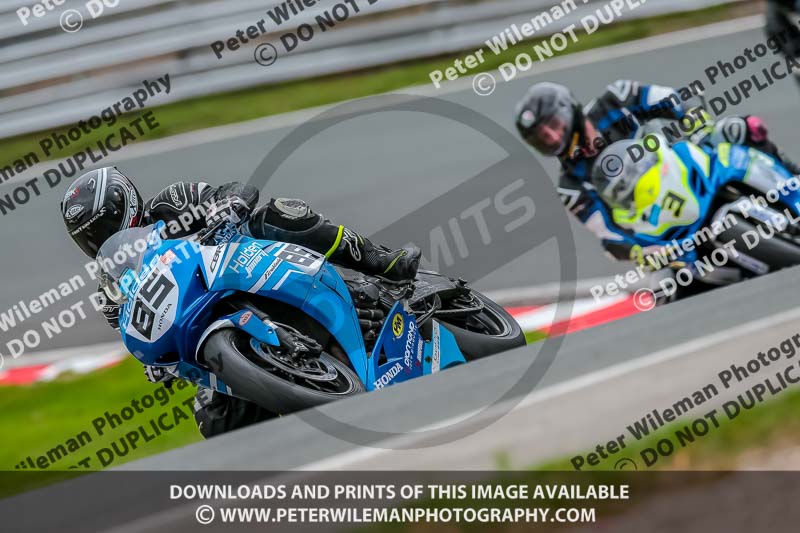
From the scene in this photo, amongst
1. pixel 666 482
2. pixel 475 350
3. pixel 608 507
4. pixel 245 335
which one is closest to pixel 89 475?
pixel 245 335

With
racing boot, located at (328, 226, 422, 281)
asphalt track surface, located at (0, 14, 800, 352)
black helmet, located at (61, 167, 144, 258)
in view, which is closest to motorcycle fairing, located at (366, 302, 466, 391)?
racing boot, located at (328, 226, 422, 281)

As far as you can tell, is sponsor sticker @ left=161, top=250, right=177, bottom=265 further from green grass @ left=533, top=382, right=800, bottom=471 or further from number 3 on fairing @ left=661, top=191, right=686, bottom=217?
number 3 on fairing @ left=661, top=191, right=686, bottom=217

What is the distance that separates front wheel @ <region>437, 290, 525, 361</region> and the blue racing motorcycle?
552 mm

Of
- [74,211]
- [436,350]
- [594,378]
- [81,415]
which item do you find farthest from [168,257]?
[81,415]

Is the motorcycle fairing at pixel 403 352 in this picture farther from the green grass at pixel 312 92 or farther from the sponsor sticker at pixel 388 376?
the green grass at pixel 312 92

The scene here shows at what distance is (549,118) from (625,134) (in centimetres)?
63

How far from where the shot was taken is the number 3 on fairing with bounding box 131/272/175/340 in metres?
3.65

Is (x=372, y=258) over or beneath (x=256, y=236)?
beneath

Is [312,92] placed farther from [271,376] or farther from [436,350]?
[271,376]

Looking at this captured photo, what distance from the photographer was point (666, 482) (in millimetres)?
2795

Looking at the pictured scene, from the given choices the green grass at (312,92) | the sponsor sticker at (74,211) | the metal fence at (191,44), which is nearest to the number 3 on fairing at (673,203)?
the sponsor sticker at (74,211)

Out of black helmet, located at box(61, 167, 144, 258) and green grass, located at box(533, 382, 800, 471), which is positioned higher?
black helmet, located at box(61, 167, 144, 258)

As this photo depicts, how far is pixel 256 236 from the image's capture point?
4.14 metres

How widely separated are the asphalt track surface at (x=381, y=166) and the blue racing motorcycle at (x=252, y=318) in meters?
2.81
